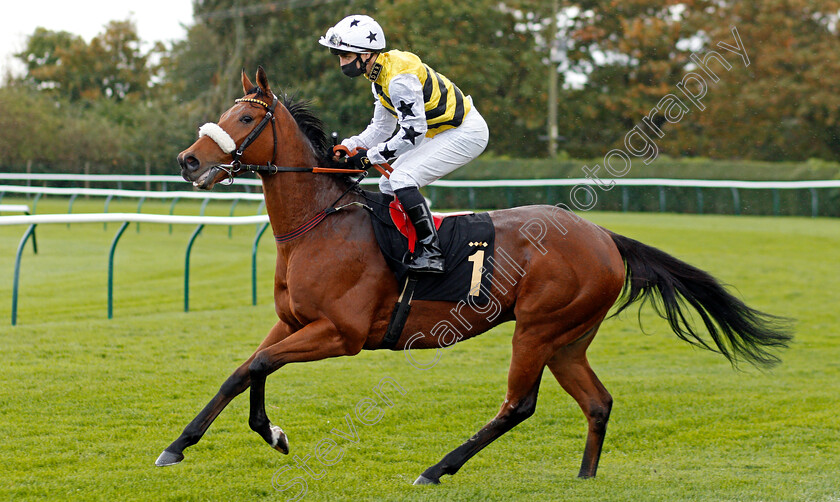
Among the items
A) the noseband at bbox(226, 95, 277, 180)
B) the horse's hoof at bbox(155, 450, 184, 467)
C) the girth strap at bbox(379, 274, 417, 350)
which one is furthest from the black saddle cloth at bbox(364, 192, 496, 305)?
the horse's hoof at bbox(155, 450, 184, 467)

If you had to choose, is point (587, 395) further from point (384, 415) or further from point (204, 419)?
point (204, 419)

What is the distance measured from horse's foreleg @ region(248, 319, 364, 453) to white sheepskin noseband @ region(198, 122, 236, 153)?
82cm

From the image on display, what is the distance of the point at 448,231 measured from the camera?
397 cm

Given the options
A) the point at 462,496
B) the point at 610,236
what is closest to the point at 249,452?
the point at 462,496

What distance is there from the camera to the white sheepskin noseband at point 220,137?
3.62 meters

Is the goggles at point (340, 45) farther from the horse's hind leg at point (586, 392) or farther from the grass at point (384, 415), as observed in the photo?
the grass at point (384, 415)

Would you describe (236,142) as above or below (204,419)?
above

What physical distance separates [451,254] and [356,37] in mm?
1042

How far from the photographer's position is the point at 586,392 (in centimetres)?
407

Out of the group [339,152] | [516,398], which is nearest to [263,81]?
[339,152]

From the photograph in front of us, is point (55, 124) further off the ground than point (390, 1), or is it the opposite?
point (390, 1)

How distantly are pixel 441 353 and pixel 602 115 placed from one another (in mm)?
22202

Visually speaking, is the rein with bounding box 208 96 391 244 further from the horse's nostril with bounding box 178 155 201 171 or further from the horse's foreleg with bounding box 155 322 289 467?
the horse's foreleg with bounding box 155 322 289 467

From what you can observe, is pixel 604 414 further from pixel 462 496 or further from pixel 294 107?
Result: pixel 294 107
